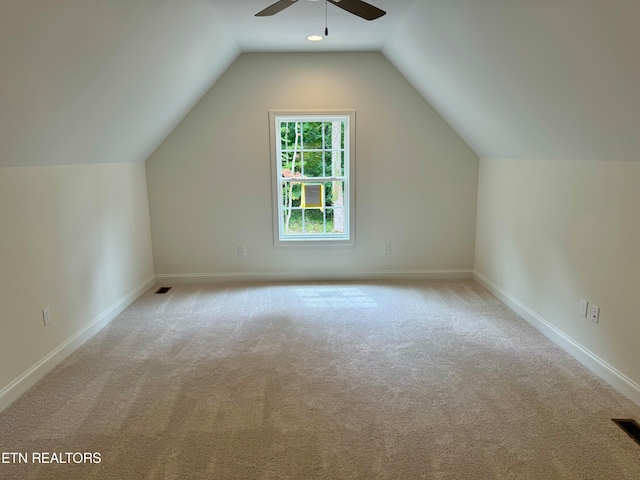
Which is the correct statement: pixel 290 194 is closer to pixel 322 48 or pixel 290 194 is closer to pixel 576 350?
pixel 322 48

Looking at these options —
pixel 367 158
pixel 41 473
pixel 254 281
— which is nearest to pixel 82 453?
pixel 41 473

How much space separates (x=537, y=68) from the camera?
240 cm

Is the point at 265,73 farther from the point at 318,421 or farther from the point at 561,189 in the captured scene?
the point at 318,421

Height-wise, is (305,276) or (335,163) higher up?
(335,163)

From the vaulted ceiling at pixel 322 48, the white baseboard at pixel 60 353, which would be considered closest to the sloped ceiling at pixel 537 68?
the vaulted ceiling at pixel 322 48

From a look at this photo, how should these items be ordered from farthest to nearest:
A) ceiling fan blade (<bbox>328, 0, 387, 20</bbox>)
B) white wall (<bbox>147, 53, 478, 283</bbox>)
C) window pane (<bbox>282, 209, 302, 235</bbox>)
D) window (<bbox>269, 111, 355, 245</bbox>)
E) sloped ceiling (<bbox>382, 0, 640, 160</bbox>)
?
window pane (<bbox>282, 209, 302, 235</bbox>) < window (<bbox>269, 111, 355, 245</bbox>) < white wall (<bbox>147, 53, 478, 283</bbox>) < ceiling fan blade (<bbox>328, 0, 387, 20</bbox>) < sloped ceiling (<bbox>382, 0, 640, 160</bbox>)

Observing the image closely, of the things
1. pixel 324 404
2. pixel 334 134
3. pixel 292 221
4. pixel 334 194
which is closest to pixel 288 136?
pixel 334 134

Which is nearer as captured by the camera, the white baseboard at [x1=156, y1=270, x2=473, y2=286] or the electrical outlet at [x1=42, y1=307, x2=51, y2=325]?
the electrical outlet at [x1=42, y1=307, x2=51, y2=325]

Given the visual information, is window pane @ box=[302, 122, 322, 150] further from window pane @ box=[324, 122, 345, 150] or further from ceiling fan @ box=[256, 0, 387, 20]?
ceiling fan @ box=[256, 0, 387, 20]

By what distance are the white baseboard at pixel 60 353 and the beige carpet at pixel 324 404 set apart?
2.3 inches

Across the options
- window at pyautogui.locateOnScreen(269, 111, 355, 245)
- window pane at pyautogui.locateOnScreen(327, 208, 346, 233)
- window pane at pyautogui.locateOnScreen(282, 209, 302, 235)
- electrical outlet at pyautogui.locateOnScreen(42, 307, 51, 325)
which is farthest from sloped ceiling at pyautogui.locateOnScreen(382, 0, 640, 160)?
electrical outlet at pyautogui.locateOnScreen(42, 307, 51, 325)

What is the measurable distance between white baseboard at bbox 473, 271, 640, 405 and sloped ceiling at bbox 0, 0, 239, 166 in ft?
11.2

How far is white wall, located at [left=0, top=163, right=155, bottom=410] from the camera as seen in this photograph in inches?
97.7

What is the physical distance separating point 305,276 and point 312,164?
1.27 meters
